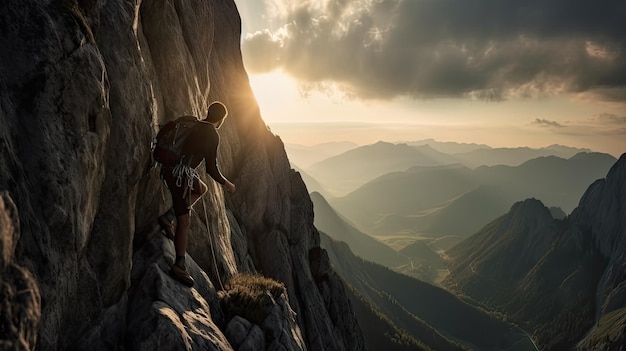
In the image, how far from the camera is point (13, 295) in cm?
661

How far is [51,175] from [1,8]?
370 centimetres

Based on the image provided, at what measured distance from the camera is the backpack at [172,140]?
12727 mm

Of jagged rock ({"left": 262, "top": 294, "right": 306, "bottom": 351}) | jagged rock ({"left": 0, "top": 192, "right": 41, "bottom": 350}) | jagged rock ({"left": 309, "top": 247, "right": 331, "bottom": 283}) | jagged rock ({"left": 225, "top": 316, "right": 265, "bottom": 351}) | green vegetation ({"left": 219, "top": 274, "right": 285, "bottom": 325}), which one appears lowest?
jagged rock ({"left": 309, "top": 247, "right": 331, "bottom": 283})

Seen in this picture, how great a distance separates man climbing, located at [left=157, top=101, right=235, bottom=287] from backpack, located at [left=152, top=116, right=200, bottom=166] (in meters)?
0.04

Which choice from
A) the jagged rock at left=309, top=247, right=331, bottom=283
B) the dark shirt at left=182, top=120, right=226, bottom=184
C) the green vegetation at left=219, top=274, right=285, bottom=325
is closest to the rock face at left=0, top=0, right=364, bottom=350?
the green vegetation at left=219, top=274, right=285, bottom=325

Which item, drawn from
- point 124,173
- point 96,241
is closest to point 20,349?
point 96,241

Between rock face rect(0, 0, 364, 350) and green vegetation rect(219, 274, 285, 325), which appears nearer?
rock face rect(0, 0, 364, 350)

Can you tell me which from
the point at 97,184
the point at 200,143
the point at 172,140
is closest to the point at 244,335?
the point at 200,143

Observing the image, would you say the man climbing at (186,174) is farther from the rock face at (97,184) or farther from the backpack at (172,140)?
the rock face at (97,184)

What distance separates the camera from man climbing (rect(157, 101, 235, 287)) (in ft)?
41.5

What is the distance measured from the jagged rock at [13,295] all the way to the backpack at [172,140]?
19.2 feet

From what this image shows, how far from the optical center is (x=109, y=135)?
11.1m

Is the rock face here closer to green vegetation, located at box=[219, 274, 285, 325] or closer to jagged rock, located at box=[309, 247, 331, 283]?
green vegetation, located at box=[219, 274, 285, 325]

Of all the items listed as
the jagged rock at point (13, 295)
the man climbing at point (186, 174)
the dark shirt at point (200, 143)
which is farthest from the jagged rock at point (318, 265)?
the jagged rock at point (13, 295)
